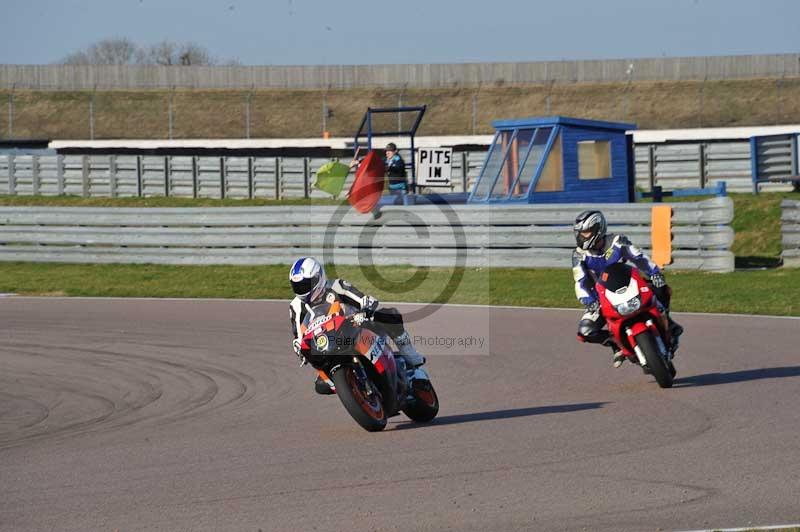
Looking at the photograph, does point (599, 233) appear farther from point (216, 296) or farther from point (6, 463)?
point (216, 296)

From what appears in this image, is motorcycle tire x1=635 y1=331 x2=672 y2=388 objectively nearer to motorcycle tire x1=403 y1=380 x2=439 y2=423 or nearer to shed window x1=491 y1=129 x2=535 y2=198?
motorcycle tire x1=403 y1=380 x2=439 y2=423

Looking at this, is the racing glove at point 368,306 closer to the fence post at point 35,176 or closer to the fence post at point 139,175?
the fence post at point 139,175

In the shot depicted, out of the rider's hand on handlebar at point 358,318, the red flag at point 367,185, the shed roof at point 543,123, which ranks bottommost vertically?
the rider's hand on handlebar at point 358,318

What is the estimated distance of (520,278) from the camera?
64.9ft

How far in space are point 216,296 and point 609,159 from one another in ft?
27.6

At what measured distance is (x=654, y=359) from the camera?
32.9 ft

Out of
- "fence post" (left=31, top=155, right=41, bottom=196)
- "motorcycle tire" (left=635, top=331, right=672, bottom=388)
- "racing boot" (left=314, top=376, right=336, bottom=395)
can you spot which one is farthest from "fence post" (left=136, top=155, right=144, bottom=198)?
"racing boot" (left=314, top=376, right=336, bottom=395)

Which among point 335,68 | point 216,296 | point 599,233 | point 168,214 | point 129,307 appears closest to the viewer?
point 599,233

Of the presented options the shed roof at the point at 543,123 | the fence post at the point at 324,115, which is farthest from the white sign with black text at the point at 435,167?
the fence post at the point at 324,115

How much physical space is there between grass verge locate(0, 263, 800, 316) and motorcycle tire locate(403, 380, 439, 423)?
7941mm

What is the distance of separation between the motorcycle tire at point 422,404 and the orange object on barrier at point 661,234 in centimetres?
1111

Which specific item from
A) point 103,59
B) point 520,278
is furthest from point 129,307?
point 103,59

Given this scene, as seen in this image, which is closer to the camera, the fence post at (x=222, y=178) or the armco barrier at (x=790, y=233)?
the armco barrier at (x=790, y=233)

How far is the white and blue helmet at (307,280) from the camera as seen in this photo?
8422mm
